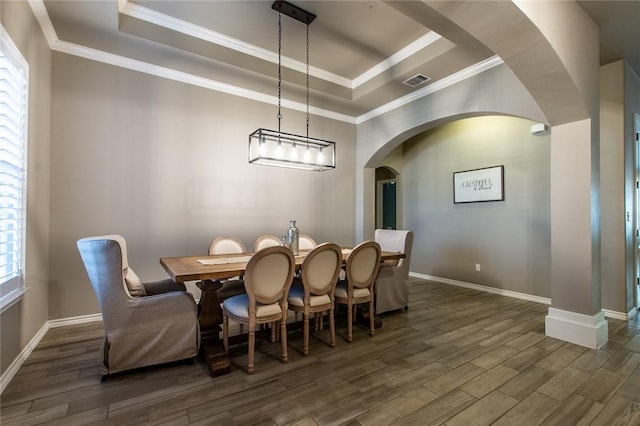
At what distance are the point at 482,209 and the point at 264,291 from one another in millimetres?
4052

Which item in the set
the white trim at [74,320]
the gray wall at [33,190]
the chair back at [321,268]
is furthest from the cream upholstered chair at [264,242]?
the gray wall at [33,190]

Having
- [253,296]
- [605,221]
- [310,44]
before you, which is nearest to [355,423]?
[253,296]

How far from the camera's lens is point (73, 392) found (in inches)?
78.9

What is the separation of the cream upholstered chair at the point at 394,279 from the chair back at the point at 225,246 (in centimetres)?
172

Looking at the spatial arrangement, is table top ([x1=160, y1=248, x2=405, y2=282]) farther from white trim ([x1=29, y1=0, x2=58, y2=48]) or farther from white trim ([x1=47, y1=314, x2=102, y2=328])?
white trim ([x1=29, y1=0, x2=58, y2=48])

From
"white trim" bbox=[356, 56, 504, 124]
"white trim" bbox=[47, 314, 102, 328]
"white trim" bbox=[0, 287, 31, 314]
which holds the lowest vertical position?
"white trim" bbox=[47, 314, 102, 328]

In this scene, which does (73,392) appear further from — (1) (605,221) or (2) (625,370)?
(1) (605,221)

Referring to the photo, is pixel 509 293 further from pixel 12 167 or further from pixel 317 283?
pixel 12 167

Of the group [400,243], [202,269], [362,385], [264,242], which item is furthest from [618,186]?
[202,269]

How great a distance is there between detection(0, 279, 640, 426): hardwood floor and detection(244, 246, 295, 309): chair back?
0.56m

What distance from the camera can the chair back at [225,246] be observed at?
11.5ft

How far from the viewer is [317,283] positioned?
265 cm

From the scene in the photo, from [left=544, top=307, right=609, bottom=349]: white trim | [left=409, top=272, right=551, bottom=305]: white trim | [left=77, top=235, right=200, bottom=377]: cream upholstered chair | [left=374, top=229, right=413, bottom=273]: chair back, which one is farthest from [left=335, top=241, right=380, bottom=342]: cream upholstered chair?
[left=409, top=272, right=551, bottom=305]: white trim

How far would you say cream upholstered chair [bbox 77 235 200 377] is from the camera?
2.08 meters
